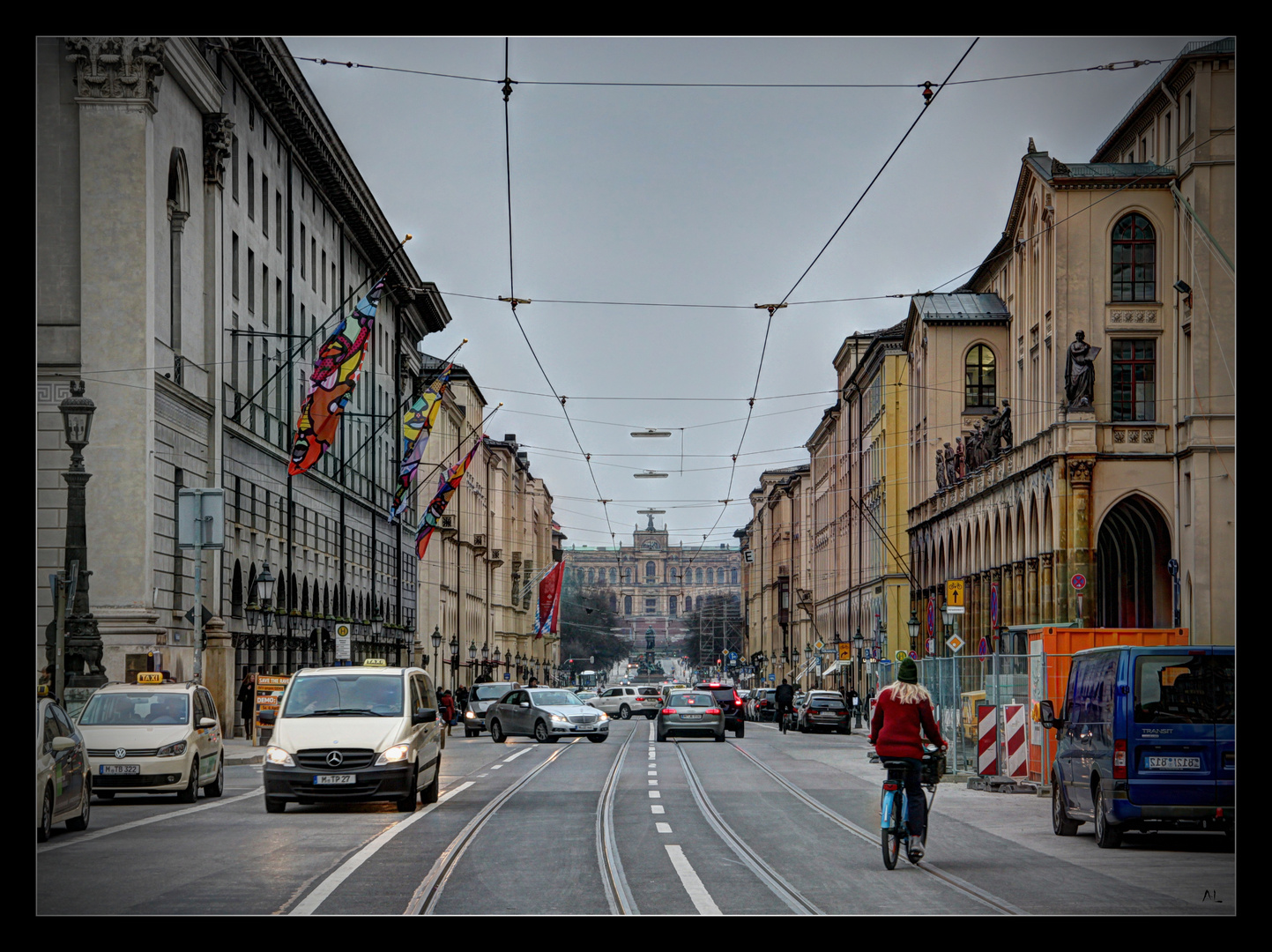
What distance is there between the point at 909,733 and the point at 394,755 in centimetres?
816

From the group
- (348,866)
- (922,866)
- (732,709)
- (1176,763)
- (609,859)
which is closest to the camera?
(348,866)

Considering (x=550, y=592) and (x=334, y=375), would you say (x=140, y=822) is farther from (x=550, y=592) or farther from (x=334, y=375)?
(x=550, y=592)

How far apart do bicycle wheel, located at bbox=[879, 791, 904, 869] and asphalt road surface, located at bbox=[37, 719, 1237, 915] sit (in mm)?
143

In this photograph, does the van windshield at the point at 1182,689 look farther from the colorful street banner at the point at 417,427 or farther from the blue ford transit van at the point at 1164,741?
the colorful street banner at the point at 417,427

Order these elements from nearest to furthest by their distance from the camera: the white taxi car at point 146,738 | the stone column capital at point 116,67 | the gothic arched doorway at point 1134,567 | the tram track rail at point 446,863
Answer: the tram track rail at point 446,863, the white taxi car at point 146,738, the stone column capital at point 116,67, the gothic arched doorway at point 1134,567

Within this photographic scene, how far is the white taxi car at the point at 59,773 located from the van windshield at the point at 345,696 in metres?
3.47

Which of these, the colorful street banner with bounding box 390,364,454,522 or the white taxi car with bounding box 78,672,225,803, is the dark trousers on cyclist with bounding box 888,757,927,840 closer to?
the white taxi car with bounding box 78,672,225,803

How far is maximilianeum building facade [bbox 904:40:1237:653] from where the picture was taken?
4225 centimetres

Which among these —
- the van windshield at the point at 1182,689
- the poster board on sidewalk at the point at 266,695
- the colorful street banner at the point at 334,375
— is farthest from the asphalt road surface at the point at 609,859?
the colorful street banner at the point at 334,375

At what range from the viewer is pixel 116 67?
3494 cm

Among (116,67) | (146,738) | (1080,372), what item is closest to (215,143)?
(116,67)

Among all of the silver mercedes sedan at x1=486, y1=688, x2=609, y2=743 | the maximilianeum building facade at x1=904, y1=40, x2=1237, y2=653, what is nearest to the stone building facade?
the silver mercedes sedan at x1=486, y1=688, x2=609, y2=743

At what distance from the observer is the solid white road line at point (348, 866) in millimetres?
12406
